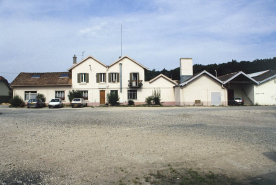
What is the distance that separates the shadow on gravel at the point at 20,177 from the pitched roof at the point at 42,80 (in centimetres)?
3222

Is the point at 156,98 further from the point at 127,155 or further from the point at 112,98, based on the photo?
the point at 127,155

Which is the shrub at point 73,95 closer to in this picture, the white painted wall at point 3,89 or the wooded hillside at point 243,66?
the white painted wall at point 3,89

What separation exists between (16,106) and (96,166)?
106 feet

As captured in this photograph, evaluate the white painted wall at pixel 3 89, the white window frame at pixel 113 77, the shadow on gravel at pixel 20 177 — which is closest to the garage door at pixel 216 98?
the white window frame at pixel 113 77

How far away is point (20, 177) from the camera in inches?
202

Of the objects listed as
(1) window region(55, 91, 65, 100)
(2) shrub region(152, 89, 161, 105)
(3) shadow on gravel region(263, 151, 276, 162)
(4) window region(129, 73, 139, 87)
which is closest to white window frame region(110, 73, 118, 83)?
(4) window region(129, 73, 139, 87)

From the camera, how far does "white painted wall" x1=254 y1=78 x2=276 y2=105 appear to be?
111 feet

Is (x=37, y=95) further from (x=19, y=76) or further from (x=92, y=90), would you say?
(x=92, y=90)

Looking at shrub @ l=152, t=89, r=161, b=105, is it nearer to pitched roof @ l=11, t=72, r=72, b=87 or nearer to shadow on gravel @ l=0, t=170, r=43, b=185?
pitched roof @ l=11, t=72, r=72, b=87

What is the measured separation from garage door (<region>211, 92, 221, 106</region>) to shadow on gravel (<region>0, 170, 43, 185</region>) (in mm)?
31358

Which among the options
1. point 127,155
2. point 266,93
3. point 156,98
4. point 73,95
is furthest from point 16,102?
point 266,93

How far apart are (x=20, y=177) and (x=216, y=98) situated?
32.0m

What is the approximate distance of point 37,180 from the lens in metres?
4.96

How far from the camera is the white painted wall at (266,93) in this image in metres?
33.8
